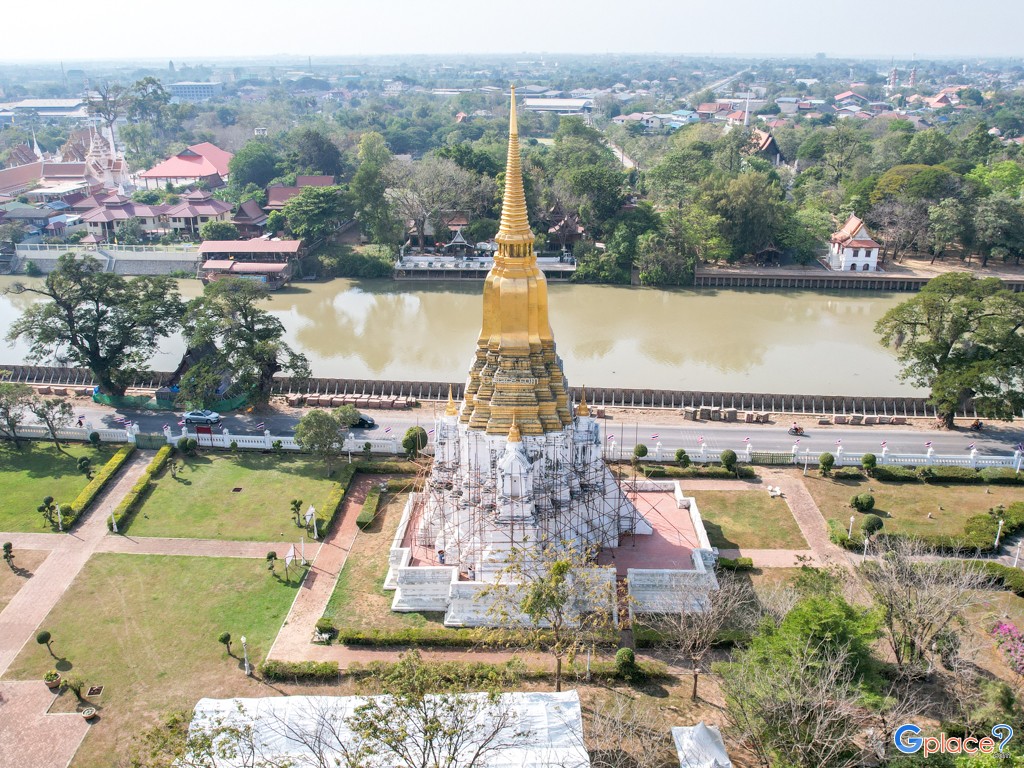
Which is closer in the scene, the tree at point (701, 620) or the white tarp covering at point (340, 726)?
the white tarp covering at point (340, 726)

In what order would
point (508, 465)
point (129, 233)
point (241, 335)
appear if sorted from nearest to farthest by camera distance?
point (508, 465), point (241, 335), point (129, 233)

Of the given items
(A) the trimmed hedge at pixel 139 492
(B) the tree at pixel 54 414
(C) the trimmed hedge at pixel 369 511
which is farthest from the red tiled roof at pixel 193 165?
(C) the trimmed hedge at pixel 369 511

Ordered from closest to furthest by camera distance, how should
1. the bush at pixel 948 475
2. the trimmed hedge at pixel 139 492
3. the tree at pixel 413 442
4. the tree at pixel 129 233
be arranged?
the trimmed hedge at pixel 139 492
the bush at pixel 948 475
the tree at pixel 413 442
the tree at pixel 129 233


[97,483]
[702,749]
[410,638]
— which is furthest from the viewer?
[97,483]

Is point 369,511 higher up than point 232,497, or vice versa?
point 369,511

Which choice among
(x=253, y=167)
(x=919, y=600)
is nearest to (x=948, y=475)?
(x=919, y=600)

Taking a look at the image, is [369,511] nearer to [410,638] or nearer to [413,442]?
[413,442]

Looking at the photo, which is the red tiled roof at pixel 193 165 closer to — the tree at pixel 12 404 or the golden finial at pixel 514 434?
the tree at pixel 12 404

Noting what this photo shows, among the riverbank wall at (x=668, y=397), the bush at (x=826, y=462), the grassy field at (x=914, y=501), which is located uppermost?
the bush at (x=826, y=462)
